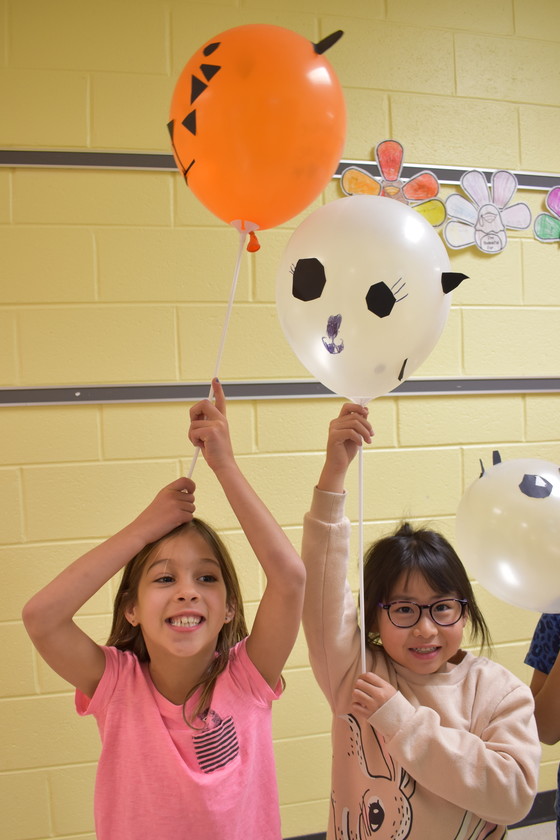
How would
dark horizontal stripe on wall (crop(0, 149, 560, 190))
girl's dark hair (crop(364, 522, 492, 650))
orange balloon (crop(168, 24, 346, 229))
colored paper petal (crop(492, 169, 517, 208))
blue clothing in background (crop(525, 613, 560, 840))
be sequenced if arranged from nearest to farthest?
orange balloon (crop(168, 24, 346, 229))
girl's dark hair (crop(364, 522, 492, 650))
blue clothing in background (crop(525, 613, 560, 840))
dark horizontal stripe on wall (crop(0, 149, 560, 190))
colored paper petal (crop(492, 169, 517, 208))

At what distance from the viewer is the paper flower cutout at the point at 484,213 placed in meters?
2.21

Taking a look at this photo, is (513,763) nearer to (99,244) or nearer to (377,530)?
(377,530)

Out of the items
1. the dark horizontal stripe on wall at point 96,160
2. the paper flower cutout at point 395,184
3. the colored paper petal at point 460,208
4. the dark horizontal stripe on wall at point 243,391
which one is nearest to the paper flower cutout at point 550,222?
the colored paper petal at point 460,208

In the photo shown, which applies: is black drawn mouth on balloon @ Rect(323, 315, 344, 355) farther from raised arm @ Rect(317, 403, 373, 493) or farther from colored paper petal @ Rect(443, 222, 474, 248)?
colored paper petal @ Rect(443, 222, 474, 248)

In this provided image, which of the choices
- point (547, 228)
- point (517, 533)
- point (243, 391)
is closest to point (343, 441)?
point (517, 533)

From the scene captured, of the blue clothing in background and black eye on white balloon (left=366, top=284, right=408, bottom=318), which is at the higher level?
black eye on white balloon (left=366, top=284, right=408, bottom=318)

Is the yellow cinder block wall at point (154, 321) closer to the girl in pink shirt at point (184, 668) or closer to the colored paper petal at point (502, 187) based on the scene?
the colored paper petal at point (502, 187)

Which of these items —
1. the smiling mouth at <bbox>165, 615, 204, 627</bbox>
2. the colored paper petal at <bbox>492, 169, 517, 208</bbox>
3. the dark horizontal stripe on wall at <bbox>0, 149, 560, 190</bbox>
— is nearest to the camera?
the smiling mouth at <bbox>165, 615, 204, 627</bbox>

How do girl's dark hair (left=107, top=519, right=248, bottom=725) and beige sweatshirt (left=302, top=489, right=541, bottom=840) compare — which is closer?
beige sweatshirt (left=302, top=489, right=541, bottom=840)

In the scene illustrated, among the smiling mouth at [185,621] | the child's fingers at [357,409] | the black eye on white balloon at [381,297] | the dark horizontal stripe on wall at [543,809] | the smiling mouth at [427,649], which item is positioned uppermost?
the black eye on white balloon at [381,297]

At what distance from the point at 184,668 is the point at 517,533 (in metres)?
0.61

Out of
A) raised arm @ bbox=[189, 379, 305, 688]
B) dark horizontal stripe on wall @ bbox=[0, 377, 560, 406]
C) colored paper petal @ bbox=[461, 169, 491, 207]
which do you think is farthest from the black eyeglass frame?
colored paper petal @ bbox=[461, 169, 491, 207]

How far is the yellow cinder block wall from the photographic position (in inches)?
77.3

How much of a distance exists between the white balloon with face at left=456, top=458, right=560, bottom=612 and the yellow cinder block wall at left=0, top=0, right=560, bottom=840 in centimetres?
80
